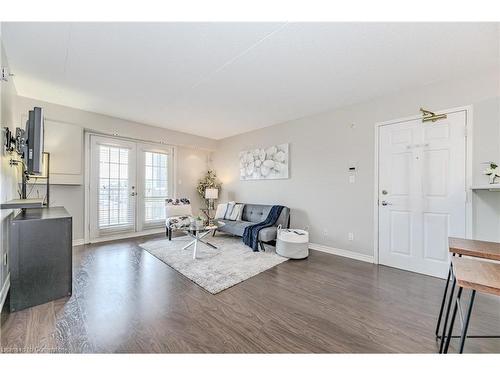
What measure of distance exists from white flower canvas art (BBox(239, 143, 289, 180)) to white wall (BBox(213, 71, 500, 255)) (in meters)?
0.12

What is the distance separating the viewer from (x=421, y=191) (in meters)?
2.82

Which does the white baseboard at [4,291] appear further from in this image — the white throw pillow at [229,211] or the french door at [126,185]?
the white throw pillow at [229,211]

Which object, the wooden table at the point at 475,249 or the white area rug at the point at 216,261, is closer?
the wooden table at the point at 475,249

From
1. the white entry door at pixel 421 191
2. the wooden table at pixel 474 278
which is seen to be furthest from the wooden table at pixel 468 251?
the white entry door at pixel 421 191

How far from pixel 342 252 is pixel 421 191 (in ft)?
4.70

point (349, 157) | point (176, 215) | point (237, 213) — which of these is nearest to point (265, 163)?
point (237, 213)

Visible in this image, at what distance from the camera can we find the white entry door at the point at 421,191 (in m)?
2.58

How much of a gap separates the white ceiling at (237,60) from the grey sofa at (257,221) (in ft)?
6.59

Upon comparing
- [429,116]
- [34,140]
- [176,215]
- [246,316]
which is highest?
[429,116]

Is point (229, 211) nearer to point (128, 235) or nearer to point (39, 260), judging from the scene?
point (128, 235)

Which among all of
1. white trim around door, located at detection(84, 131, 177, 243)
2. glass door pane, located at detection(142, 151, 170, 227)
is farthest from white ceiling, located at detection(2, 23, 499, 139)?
glass door pane, located at detection(142, 151, 170, 227)

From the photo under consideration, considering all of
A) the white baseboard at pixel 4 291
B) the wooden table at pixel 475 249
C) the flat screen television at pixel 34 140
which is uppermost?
the flat screen television at pixel 34 140

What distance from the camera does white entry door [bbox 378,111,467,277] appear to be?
2582 millimetres
